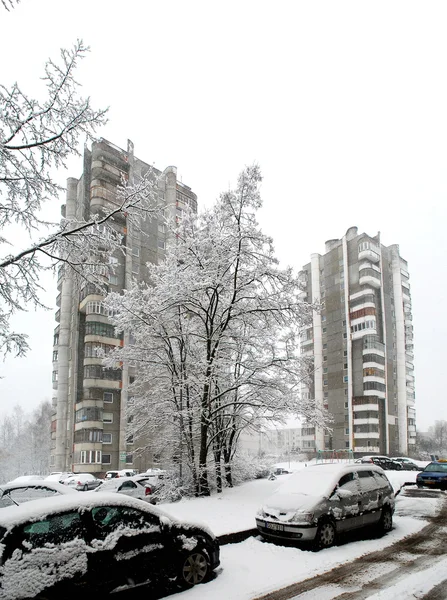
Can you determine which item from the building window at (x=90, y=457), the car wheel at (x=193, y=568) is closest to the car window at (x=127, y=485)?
the car wheel at (x=193, y=568)

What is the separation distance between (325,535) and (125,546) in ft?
14.9

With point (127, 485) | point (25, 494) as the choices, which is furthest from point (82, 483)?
point (25, 494)

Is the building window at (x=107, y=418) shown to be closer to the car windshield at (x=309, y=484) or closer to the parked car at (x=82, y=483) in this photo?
the parked car at (x=82, y=483)

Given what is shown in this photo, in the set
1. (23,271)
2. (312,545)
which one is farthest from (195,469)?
(23,271)

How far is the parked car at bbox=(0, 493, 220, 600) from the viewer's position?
493 centimetres

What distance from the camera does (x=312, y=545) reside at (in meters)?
8.59

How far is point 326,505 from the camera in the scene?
9.09 m

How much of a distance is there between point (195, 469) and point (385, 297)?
59120 mm

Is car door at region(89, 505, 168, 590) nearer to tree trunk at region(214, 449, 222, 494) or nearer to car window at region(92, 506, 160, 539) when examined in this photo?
car window at region(92, 506, 160, 539)

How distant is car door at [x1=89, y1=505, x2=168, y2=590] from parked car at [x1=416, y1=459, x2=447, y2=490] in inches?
673

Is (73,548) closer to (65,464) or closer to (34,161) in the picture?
(34,161)

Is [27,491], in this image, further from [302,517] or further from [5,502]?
[302,517]

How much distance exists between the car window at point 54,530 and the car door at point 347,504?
5.55 m

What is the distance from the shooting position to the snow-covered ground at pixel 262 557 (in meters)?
6.41
